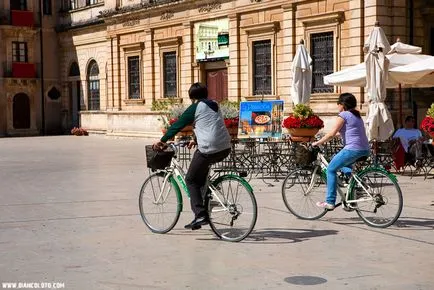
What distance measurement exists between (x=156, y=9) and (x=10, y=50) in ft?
42.9

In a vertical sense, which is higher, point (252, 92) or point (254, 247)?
point (252, 92)

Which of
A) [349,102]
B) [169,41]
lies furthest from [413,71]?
[169,41]

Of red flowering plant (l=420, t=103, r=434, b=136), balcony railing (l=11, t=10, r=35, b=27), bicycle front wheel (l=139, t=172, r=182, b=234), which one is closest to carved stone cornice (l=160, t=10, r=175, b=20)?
balcony railing (l=11, t=10, r=35, b=27)

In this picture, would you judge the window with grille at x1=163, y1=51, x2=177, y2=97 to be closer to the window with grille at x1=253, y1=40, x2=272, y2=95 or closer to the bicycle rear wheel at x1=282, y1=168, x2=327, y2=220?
the window with grille at x1=253, y1=40, x2=272, y2=95

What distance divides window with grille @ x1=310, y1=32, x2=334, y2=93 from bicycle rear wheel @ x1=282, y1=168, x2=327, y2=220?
14.0 m

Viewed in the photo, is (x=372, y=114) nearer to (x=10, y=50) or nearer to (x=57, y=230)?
(x=57, y=230)

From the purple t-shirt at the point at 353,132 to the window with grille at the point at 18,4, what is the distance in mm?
35563

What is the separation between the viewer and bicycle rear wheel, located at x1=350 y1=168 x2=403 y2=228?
8655 mm

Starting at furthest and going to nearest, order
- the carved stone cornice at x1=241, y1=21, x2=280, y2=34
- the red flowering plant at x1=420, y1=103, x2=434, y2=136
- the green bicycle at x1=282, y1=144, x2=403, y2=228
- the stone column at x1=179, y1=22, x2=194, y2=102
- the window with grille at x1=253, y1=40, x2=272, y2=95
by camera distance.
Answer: the stone column at x1=179, y1=22, x2=194, y2=102, the window with grille at x1=253, y1=40, x2=272, y2=95, the carved stone cornice at x1=241, y1=21, x2=280, y2=34, the red flowering plant at x1=420, y1=103, x2=434, y2=136, the green bicycle at x1=282, y1=144, x2=403, y2=228

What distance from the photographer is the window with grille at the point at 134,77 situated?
1320 inches

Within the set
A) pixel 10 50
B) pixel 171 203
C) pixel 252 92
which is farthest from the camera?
pixel 10 50

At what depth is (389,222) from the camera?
8.90 metres

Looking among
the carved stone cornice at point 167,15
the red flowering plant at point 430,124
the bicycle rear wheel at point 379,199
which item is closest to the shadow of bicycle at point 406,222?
the bicycle rear wheel at point 379,199

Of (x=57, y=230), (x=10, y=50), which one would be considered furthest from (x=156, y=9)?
(x=57, y=230)
